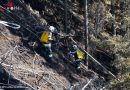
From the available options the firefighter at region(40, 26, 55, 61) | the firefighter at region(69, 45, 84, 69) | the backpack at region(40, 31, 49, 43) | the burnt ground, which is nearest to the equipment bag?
the firefighter at region(69, 45, 84, 69)

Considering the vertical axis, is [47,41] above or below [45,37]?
below

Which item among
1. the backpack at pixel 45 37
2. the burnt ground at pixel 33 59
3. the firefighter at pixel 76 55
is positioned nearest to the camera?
the burnt ground at pixel 33 59

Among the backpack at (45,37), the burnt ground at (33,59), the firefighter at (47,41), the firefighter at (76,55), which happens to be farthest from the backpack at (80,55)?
the backpack at (45,37)

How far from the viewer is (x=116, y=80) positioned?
61.9ft

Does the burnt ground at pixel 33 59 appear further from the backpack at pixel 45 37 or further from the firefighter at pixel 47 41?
the backpack at pixel 45 37

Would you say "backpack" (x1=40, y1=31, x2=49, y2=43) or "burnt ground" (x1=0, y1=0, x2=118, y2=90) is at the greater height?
"backpack" (x1=40, y1=31, x2=49, y2=43)

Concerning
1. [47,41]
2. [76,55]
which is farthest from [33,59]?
[76,55]

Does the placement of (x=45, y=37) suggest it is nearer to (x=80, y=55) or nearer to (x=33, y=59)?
(x=33, y=59)

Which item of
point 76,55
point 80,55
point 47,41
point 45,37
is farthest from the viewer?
point 80,55

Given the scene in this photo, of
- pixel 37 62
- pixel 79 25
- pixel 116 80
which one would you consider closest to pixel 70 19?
pixel 79 25

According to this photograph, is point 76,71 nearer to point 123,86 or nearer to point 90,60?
point 90,60

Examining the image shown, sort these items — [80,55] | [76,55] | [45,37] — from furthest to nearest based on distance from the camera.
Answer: [80,55] → [76,55] → [45,37]

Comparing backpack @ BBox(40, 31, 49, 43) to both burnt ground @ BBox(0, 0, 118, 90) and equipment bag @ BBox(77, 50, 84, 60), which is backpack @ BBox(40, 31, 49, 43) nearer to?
burnt ground @ BBox(0, 0, 118, 90)

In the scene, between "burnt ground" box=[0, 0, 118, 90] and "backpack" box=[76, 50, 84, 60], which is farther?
"backpack" box=[76, 50, 84, 60]
